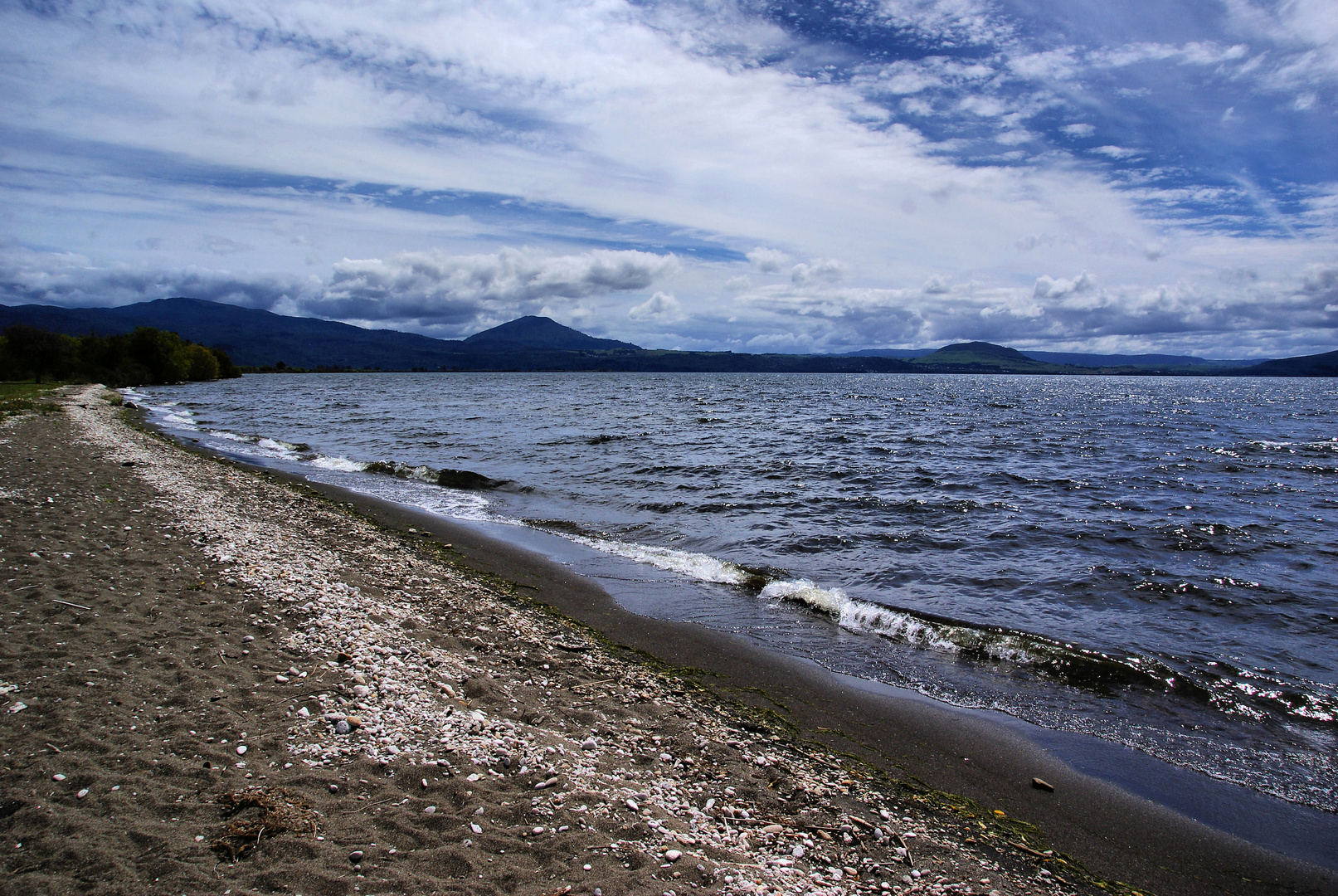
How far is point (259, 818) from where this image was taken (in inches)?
204

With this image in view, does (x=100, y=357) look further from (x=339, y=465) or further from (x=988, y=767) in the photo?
(x=988, y=767)

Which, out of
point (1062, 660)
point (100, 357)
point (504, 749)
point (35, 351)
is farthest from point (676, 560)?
point (100, 357)

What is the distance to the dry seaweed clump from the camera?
16.1 ft

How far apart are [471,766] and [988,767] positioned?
6270mm

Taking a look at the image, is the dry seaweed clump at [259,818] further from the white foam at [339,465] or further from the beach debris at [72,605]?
the white foam at [339,465]

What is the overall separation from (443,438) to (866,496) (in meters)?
30.7

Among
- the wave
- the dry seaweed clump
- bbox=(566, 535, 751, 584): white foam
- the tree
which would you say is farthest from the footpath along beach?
the tree

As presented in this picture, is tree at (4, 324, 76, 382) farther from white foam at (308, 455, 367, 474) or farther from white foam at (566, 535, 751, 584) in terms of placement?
white foam at (566, 535, 751, 584)

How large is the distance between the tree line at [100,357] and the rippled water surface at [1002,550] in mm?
62117

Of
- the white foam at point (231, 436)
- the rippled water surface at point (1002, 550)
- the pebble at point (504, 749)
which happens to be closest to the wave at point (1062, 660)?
the rippled water surface at point (1002, 550)

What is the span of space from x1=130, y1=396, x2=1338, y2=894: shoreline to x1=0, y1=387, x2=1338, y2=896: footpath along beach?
0.13 ft

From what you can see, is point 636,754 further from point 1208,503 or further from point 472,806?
point 1208,503

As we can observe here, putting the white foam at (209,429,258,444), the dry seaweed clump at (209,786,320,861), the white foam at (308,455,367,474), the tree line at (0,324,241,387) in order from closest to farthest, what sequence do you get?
the dry seaweed clump at (209,786,320,861) < the white foam at (308,455,367,474) < the white foam at (209,429,258,444) < the tree line at (0,324,241,387)

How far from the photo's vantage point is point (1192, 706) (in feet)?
32.1
